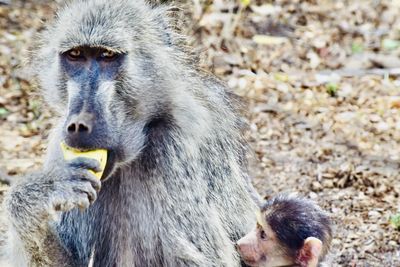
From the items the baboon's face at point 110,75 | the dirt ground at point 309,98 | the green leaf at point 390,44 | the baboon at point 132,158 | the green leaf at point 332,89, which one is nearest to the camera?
the baboon's face at point 110,75

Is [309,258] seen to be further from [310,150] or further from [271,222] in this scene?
[310,150]

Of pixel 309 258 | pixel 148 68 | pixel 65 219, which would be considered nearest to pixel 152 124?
pixel 148 68

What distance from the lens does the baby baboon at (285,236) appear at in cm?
450

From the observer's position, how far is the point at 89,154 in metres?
3.81

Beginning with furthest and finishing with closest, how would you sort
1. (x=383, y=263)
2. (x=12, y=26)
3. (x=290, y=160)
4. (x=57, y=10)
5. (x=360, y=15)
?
(x=360, y=15) → (x=12, y=26) → (x=290, y=160) → (x=383, y=263) → (x=57, y=10)

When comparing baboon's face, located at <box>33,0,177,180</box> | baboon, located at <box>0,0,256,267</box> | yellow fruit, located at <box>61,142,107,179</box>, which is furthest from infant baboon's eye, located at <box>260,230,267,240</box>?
yellow fruit, located at <box>61,142,107,179</box>

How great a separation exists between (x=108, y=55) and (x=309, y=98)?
3.88m

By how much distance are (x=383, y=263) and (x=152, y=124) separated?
2.02 meters

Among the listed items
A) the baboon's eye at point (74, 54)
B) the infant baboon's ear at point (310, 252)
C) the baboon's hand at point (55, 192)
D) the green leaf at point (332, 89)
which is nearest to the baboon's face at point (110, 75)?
the baboon's eye at point (74, 54)

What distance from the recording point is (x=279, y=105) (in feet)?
25.0

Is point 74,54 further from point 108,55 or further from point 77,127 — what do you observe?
point 77,127

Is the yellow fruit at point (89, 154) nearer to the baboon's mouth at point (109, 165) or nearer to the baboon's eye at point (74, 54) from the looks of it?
the baboon's mouth at point (109, 165)

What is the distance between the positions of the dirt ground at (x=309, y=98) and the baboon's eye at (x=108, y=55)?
78cm

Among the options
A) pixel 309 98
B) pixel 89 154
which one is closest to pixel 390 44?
pixel 309 98
